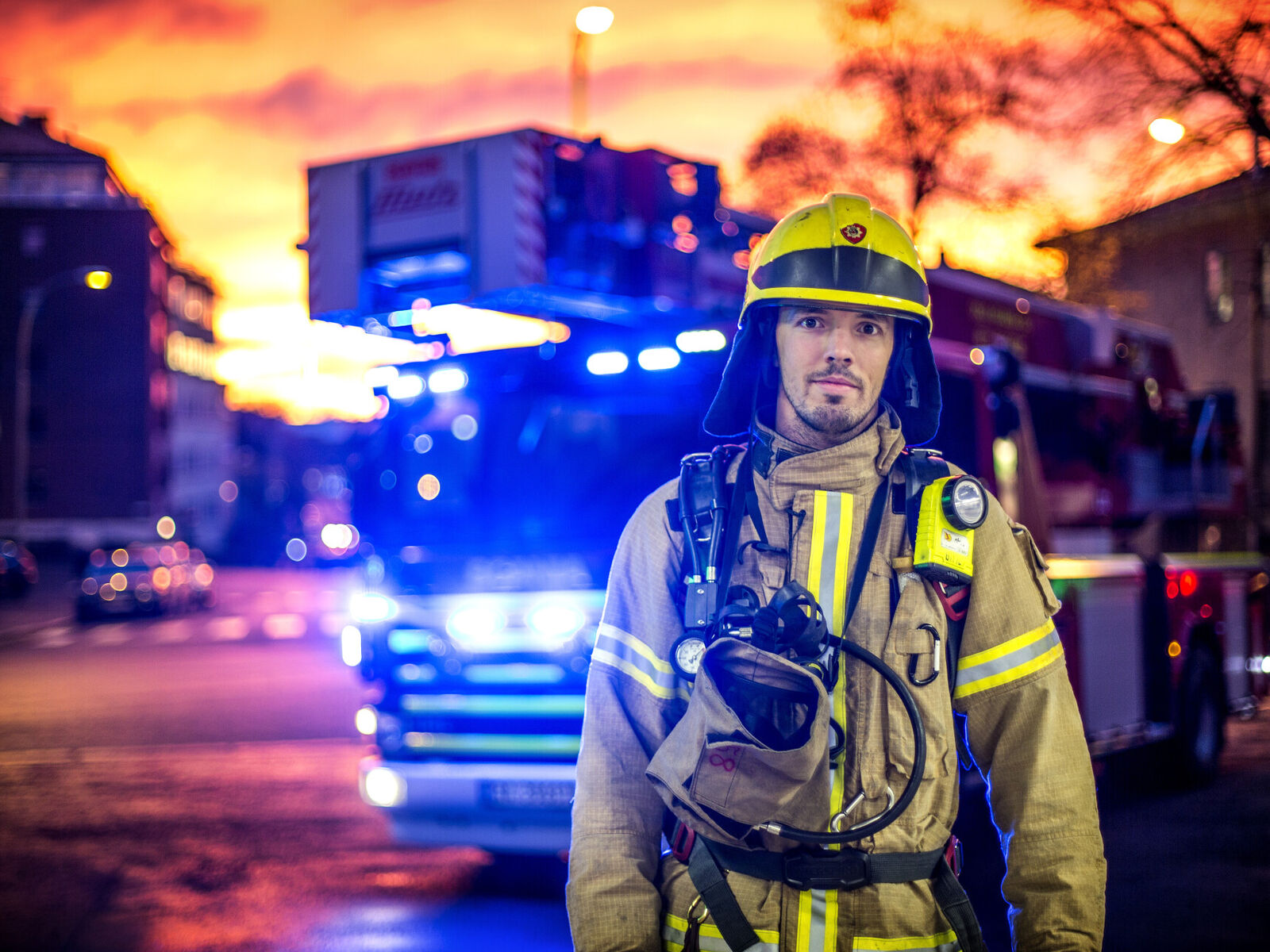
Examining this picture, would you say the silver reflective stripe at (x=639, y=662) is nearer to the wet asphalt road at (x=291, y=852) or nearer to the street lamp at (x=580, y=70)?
the wet asphalt road at (x=291, y=852)

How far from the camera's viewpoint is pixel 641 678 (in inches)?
90.4

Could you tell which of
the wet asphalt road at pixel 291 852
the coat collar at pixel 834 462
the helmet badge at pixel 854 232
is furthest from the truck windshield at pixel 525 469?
the coat collar at pixel 834 462

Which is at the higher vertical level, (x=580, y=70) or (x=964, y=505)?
(x=580, y=70)

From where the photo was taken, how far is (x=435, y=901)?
671 centimetres

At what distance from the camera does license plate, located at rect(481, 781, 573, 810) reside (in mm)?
6312

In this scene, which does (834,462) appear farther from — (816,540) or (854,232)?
(854,232)

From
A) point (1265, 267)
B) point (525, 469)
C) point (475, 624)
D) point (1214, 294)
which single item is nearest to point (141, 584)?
point (1265, 267)

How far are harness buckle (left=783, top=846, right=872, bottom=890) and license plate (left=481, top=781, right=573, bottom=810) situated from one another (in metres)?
4.25

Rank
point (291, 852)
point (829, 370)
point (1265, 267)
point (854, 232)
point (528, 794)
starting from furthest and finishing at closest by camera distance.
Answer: point (1265, 267)
point (291, 852)
point (528, 794)
point (854, 232)
point (829, 370)

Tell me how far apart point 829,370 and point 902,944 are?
1.03 m

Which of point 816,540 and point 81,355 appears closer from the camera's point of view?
point 816,540

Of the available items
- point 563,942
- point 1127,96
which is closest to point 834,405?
point 563,942

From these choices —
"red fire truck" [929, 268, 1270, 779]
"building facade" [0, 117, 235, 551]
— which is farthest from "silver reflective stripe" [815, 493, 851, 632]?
"building facade" [0, 117, 235, 551]

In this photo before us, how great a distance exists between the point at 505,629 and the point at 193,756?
5848 mm
